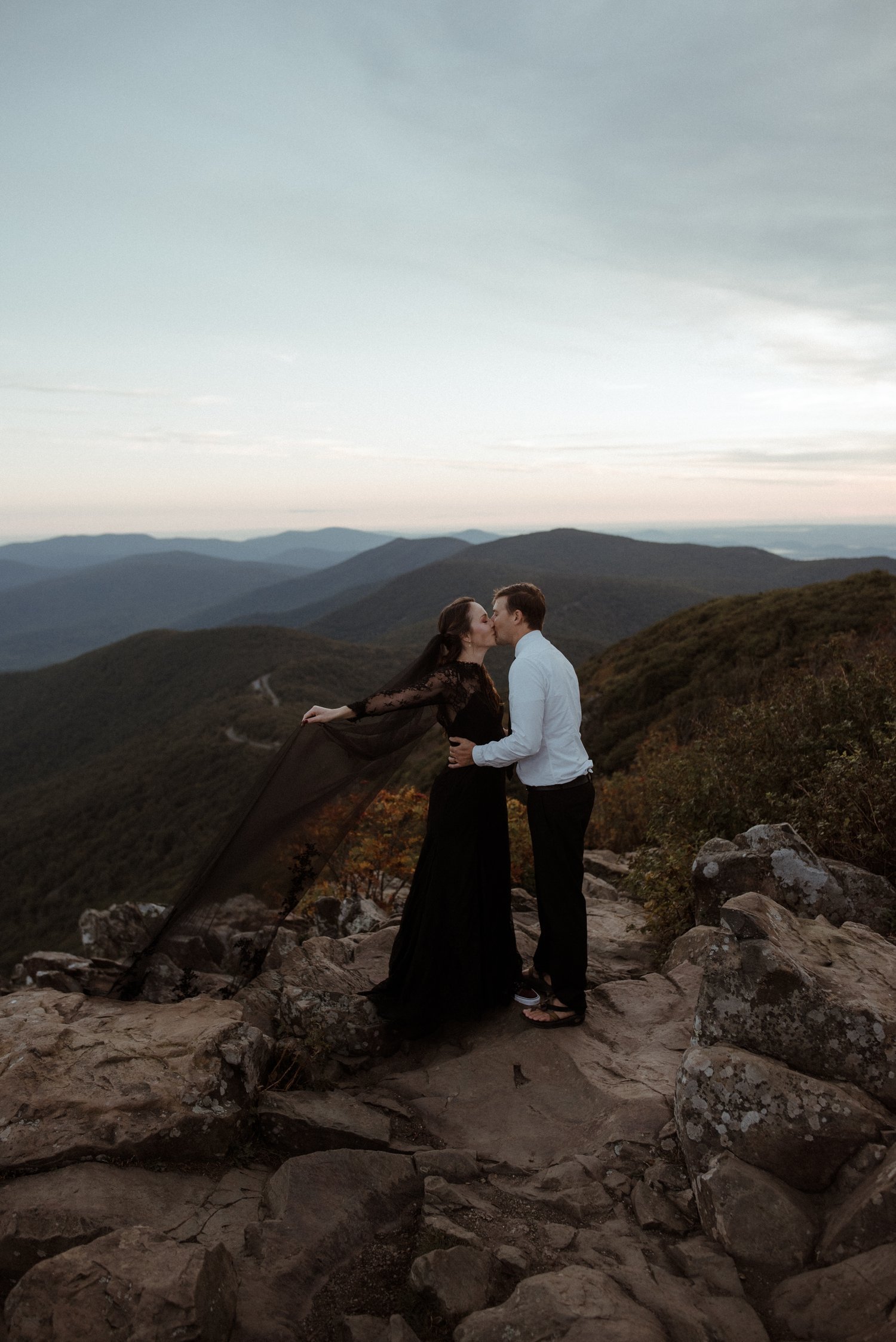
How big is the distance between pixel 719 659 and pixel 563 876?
25498 mm

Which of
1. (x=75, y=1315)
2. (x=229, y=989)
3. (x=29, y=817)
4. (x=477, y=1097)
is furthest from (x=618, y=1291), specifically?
(x=29, y=817)

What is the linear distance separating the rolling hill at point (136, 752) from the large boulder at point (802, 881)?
2386 cm

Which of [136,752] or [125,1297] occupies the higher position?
[125,1297]

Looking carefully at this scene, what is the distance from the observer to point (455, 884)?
16.2 feet

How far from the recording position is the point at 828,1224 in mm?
3037

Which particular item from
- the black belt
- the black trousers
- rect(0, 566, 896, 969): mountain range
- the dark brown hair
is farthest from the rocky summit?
rect(0, 566, 896, 969): mountain range

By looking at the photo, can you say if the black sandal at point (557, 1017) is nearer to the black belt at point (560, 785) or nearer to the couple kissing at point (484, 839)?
the couple kissing at point (484, 839)

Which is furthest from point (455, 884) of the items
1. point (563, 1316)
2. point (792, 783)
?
point (792, 783)

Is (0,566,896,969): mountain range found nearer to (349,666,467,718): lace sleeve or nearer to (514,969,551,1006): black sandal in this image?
(514,969,551,1006): black sandal

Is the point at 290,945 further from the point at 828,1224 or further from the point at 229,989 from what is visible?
the point at 828,1224

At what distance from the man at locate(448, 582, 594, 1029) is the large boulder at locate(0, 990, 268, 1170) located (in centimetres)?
190

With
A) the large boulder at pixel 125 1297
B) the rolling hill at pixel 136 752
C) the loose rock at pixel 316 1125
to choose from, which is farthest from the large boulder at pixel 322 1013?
the rolling hill at pixel 136 752

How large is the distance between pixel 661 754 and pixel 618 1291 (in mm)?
10897

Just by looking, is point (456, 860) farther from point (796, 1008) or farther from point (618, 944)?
point (618, 944)
